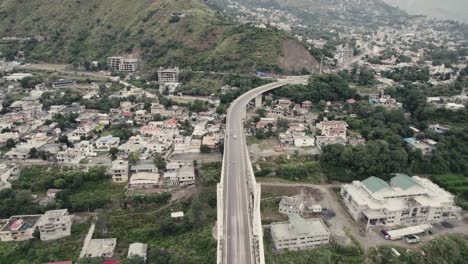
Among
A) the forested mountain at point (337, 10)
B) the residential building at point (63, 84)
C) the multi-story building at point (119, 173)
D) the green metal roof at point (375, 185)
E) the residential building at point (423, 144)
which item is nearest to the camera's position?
the green metal roof at point (375, 185)

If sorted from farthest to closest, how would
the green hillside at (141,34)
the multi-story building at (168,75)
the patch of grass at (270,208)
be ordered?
the green hillside at (141,34)
the multi-story building at (168,75)
the patch of grass at (270,208)

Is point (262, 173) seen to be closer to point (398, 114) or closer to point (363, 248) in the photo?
point (363, 248)

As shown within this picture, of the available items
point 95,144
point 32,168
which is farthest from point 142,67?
point 32,168

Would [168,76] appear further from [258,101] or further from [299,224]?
[299,224]

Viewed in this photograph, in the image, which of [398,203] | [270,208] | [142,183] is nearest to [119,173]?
[142,183]

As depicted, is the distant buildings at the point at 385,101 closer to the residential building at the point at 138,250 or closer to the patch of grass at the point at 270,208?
the patch of grass at the point at 270,208

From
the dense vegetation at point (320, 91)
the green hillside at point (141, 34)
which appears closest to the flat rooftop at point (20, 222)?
the dense vegetation at point (320, 91)

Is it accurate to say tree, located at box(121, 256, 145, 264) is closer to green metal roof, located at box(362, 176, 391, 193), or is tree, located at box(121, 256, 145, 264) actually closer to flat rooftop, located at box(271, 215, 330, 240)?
flat rooftop, located at box(271, 215, 330, 240)
